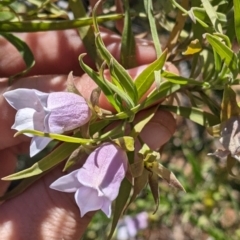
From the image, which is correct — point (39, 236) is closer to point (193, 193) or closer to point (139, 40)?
point (139, 40)

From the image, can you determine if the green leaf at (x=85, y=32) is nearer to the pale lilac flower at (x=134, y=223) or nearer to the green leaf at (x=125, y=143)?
the green leaf at (x=125, y=143)

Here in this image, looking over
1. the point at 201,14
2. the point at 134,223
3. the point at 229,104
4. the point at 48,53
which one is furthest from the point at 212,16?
the point at 134,223

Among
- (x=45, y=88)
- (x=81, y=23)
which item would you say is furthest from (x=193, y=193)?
(x=81, y=23)

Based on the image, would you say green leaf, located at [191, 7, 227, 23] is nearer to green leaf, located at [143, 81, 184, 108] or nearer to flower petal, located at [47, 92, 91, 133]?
green leaf, located at [143, 81, 184, 108]

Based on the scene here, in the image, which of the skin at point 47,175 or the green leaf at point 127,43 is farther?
the skin at point 47,175

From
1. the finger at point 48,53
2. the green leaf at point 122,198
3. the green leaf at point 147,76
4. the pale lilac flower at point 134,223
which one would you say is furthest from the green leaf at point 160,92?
the pale lilac flower at point 134,223

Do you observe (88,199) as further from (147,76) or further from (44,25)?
(44,25)
